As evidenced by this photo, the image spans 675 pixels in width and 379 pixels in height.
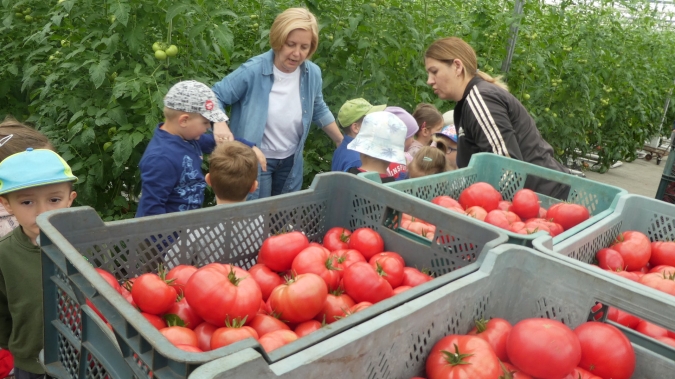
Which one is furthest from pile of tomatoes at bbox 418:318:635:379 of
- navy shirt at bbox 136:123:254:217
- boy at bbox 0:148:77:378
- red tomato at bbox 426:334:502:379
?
navy shirt at bbox 136:123:254:217

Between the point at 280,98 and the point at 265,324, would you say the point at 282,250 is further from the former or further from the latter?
the point at 280,98

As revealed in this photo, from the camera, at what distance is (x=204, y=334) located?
1.42m

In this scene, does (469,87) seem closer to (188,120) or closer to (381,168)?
(381,168)

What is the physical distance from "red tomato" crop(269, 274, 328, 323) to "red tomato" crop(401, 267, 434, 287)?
0.37m

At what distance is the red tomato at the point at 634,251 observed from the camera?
2176 mm

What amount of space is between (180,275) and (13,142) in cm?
113

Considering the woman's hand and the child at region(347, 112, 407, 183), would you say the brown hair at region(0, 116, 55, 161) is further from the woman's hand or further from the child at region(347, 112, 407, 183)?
the child at region(347, 112, 407, 183)

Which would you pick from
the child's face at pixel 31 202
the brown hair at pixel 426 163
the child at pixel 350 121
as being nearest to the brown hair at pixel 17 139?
the child's face at pixel 31 202

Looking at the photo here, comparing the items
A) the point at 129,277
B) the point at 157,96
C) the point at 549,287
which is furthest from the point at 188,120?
the point at 549,287

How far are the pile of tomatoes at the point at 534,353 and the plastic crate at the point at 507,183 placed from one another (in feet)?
3.03

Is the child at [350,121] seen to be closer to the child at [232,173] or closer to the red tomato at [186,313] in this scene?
the child at [232,173]

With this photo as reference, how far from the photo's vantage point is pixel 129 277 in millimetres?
1606

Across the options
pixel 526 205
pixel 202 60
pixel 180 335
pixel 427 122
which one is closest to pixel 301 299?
pixel 180 335

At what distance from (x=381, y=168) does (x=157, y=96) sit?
4.00ft
